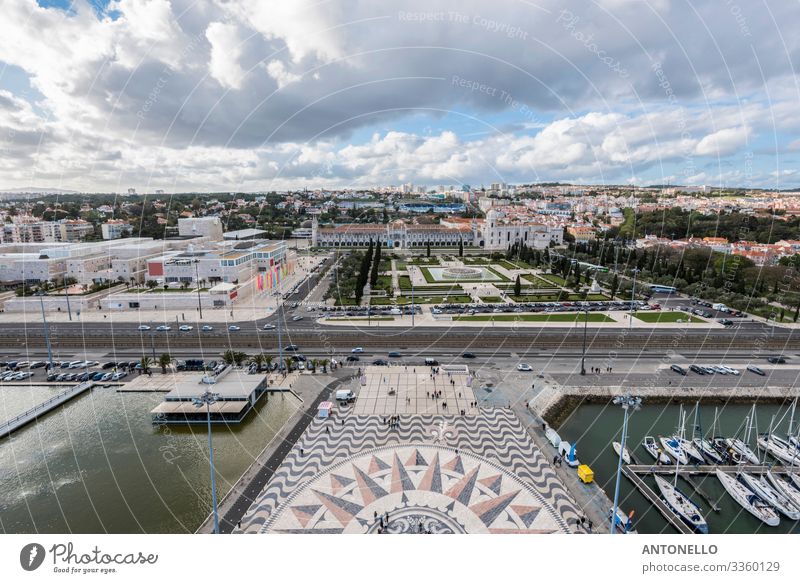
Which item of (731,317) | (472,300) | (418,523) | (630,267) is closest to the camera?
(418,523)

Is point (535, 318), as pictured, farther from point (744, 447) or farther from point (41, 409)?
point (41, 409)

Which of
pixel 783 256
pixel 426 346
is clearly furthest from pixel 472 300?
pixel 783 256

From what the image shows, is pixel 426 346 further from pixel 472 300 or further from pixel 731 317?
pixel 731 317

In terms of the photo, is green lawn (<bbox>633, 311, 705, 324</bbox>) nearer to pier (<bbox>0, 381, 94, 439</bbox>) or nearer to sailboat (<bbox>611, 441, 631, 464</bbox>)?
sailboat (<bbox>611, 441, 631, 464</bbox>)

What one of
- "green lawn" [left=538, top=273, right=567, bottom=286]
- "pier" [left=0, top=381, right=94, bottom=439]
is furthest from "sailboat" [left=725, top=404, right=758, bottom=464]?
"pier" [left=0, top=381, right=94, bottom=439]

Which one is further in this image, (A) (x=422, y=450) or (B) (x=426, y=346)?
(B) (x=426, y=346)

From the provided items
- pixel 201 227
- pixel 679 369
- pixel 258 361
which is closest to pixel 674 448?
pixel 679 369

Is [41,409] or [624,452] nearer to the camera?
[624,452]
